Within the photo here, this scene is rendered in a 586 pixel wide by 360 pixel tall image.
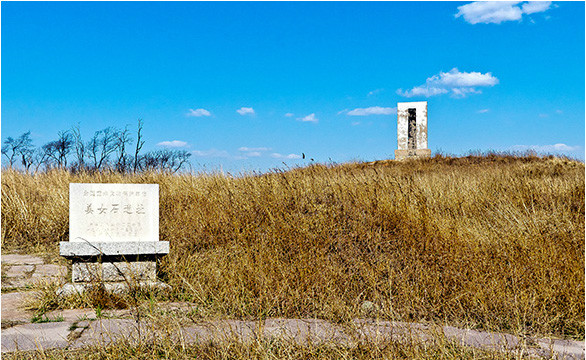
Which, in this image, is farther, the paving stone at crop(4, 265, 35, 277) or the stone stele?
the paving stone at crop(4, 265, 35, 277)

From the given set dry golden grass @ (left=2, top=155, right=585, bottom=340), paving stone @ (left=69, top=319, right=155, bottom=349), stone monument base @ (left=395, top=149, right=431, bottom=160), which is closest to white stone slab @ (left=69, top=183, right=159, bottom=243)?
dry golden grass @ (left=2, top=155, right=585, bottom=340)

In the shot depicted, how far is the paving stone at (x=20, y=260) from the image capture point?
5784 mm

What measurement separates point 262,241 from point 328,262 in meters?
0.83

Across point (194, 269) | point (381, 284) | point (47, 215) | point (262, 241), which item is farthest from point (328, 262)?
point (47, 215)

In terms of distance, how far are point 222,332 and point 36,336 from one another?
128cm

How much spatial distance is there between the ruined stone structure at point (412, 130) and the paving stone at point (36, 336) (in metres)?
16.3

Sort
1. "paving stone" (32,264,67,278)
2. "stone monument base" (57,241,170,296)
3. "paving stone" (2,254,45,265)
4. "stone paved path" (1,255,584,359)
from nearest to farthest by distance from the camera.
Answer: "stone paved path" (1,255,584,359)
"stone monument base" (57,241,170,296)
"paving stone" (32,264,67,278)
"paving stone" (2,254,45,265)

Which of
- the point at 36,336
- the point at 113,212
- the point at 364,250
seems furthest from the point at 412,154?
the point at 36,336

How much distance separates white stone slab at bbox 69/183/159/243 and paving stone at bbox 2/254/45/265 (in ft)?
7.16

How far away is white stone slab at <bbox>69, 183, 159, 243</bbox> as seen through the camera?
415 cm

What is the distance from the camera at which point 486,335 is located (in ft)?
10.1

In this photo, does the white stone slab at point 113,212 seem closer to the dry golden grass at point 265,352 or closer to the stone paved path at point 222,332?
the stone paved path at point 222,332

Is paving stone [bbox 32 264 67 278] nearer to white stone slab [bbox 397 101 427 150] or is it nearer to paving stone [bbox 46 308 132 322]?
paving stone [bbox 46 308 132 322]


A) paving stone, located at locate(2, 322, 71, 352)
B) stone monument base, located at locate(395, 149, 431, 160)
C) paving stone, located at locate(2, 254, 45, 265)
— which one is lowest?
paving stone, located at locate(2, 322, 71, 352)
